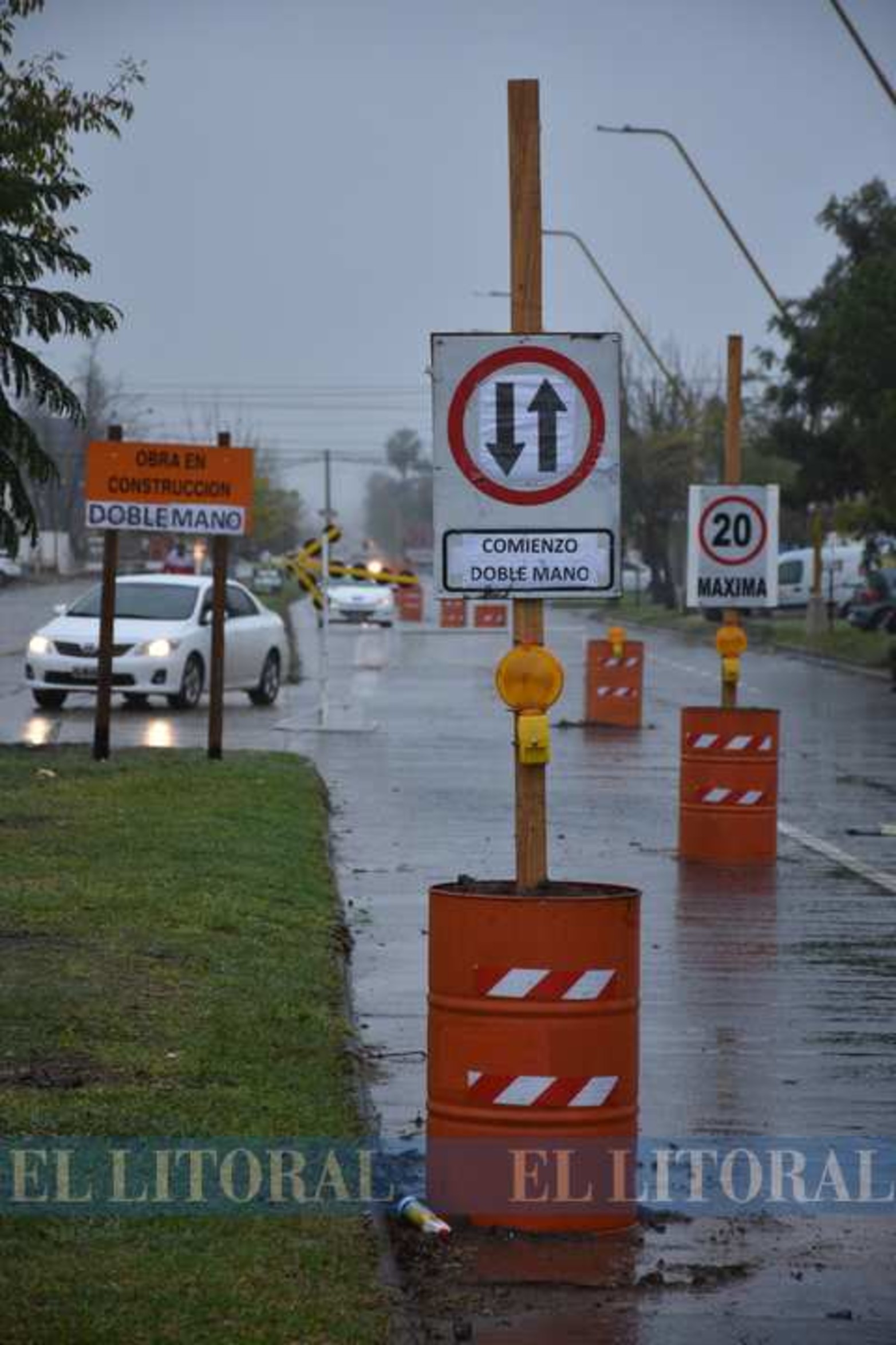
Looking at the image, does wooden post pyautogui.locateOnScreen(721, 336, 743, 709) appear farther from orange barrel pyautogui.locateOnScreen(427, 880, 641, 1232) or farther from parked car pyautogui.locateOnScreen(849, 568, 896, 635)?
parked car pyautogui.locateOnScreen(849, 568, 896, 635)

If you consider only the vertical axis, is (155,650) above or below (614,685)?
above

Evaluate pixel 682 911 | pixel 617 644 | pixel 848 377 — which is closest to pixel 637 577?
pixel 848 377

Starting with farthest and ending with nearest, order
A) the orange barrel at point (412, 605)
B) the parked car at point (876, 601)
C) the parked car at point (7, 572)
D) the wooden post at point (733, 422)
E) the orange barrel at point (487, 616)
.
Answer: the parked car at point (7, 572) → the orange barrel at point (412, 605) → the orange barrel at point (487, 616) → the parked car at point (876, 601) → the wooden post at point (733, 422)

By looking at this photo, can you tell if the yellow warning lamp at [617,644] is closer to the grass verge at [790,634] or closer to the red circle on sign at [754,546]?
the red circle on sign at [754,546]

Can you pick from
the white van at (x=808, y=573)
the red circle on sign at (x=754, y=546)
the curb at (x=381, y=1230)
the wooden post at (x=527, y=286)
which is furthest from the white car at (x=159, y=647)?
the white van at (x=808, y=573)

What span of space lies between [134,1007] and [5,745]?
13.7 m

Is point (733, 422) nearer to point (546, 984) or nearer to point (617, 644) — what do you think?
point (617, 644)

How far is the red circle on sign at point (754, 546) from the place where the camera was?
61.6 ft

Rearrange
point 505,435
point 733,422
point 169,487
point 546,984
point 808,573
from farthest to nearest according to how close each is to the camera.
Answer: point 808,573 → point 169,487 → point 733,422 → point 505,435 → point 546,984

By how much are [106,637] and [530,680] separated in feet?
48.7

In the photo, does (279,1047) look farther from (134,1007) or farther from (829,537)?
(829,537)

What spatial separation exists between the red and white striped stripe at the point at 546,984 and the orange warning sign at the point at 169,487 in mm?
14461

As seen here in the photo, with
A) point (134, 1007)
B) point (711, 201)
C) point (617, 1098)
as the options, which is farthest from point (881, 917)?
point (711, 201)

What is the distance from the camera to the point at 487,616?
71000 mm
